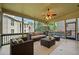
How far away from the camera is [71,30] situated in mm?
3354

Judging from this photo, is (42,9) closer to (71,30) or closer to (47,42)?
(71,30)

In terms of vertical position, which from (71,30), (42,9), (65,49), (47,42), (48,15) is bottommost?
(65,49)

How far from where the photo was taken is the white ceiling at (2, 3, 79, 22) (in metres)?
3.01

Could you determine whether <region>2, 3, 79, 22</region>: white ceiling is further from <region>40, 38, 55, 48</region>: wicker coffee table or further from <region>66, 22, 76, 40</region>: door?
<region>40, 38, 55, 48</region>: wicker coffee table

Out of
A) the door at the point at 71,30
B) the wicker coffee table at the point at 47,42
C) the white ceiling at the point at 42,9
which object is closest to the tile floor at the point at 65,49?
the door at the point at 71,30

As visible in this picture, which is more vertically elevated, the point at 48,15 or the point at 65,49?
the point at 48,15

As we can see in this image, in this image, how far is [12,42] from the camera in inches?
112

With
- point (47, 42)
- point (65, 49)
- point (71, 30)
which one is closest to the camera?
point (65, 49)

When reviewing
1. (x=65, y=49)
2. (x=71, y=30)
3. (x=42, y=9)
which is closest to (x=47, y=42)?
(x=65, y=49)

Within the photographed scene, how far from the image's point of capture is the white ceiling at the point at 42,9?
3014 millimetres

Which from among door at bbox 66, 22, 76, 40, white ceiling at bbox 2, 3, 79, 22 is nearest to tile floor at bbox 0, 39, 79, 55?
door at bbox 66, 22, 76, 40

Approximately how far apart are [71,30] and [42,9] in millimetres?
1176
